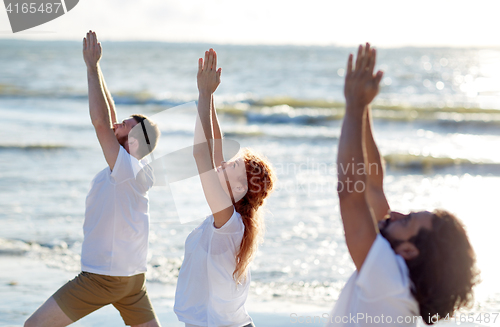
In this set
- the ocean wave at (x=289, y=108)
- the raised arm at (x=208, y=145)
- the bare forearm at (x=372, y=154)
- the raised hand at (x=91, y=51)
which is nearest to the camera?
the bare forearm at (x=372, y=154)

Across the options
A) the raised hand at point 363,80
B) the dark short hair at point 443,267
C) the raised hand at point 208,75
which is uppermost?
the raised hand at point 208,75

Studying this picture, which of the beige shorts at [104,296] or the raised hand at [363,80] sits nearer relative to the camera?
the raised hand at [363,80]

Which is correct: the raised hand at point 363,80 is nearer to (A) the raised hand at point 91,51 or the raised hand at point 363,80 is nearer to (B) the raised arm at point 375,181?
(B) the raised arm at point 375,181

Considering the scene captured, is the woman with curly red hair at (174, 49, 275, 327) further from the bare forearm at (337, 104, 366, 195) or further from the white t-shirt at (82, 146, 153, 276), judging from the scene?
the bare forearm at (337, 104, 366, 195)

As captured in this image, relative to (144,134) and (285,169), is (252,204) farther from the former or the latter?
(285,169)

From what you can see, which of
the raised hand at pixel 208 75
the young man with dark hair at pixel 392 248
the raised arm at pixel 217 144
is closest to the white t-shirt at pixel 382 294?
the young man with dark hair at pixel 392 248

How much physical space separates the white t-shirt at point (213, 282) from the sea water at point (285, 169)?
148cm

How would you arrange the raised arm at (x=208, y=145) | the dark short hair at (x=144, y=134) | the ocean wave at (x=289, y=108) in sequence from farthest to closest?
the ocean wave at (x=289, y=108) → the dark short hair at (x=144, y=134) → the raised arm at (x=208, y=145)

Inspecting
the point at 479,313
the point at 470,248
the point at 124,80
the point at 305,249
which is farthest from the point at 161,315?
the point at 124,80

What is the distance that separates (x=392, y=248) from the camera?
191cm

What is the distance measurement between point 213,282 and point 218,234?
0.26 metres

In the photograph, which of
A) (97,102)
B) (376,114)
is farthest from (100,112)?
(376,114)

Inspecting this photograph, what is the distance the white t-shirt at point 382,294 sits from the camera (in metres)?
1.85

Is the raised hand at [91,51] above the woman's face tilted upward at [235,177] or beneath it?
above
